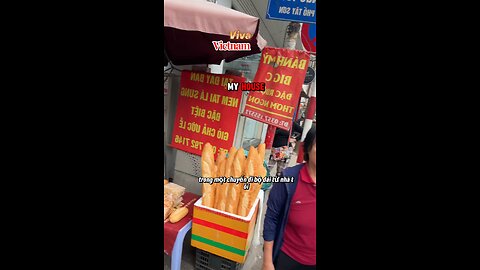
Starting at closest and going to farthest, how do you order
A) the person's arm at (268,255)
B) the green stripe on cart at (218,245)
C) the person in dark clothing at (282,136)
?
the person's arm at (268,255) < the green stripe on cart at (218,245) < the person in dark clothing at (282,136)

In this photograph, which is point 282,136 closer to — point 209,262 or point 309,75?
point 309,75

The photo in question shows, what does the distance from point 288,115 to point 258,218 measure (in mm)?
852

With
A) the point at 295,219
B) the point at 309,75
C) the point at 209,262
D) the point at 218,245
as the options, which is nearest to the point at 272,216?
the point at 295,219

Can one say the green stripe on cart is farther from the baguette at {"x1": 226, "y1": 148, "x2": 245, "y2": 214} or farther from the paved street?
the baguette at {"x1": 226, "y1": 148, "x2": 245, "y2": 214}

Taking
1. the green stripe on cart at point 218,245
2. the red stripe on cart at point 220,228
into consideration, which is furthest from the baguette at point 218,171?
the green stripe on cart at point 218,245

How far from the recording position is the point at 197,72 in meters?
1.91

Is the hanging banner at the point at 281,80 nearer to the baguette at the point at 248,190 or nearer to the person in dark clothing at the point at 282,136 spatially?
the baguette at the point at 248,190

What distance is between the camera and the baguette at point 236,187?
1.65m

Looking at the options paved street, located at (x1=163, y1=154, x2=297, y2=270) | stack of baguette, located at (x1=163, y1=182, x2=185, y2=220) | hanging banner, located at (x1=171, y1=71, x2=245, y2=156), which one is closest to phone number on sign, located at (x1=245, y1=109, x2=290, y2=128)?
hanging banner, located at (x1=171, y1=71, x2=245, y2=156)

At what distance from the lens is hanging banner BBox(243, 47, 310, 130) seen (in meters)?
1.62

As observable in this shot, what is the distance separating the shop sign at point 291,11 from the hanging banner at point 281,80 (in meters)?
0.19

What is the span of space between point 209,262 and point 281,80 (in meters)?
1.30

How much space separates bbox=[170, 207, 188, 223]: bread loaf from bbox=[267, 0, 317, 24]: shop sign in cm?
136

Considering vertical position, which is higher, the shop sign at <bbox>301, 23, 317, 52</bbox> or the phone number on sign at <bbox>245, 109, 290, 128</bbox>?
the shop sign at <bbox>301, 23, 317, 52</bbox>
